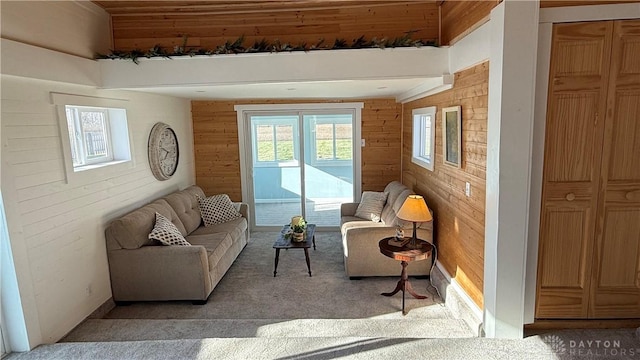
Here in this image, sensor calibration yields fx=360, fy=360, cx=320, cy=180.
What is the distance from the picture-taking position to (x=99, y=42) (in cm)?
366

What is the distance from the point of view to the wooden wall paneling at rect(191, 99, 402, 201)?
587 centimetres

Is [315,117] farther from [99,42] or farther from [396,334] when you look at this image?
[396,334]

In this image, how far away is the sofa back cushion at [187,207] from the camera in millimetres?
4551

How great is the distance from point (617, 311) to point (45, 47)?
4.62 meters

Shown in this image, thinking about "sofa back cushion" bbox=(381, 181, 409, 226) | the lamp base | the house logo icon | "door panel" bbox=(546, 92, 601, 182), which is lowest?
the house logo icon

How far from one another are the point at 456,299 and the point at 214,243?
8.46 ft

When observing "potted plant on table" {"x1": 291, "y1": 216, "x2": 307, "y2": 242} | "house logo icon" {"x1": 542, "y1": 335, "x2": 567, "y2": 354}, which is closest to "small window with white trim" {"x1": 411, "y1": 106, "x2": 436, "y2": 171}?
"potted plant on table" {"x1": 291, "y1": 216, "x2": 307, "y2": 242}

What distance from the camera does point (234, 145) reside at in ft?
19.6

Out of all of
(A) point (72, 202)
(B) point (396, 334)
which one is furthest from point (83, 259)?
(B) point (396, 334)

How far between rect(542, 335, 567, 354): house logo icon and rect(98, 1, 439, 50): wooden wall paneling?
287 centimetres

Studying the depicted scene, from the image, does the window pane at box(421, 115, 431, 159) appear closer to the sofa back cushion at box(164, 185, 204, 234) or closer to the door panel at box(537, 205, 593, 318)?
the door panel at box(537, 205, 593, 318)

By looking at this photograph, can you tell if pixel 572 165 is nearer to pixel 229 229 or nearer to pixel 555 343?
pixel 555 343

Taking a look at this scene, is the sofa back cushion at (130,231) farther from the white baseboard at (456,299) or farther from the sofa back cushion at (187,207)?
the white baseboard at (456,299)

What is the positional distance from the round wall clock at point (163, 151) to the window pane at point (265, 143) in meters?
1.34
